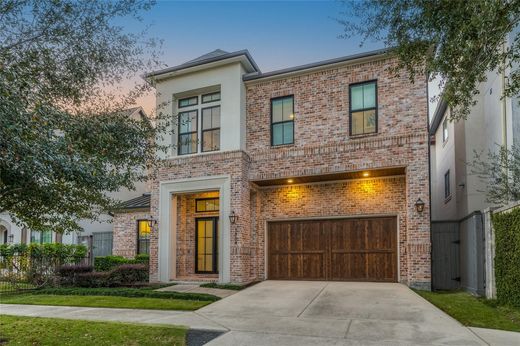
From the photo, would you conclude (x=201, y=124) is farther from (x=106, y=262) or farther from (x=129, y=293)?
(x=106, y=262)

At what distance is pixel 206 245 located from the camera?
14.6 metres

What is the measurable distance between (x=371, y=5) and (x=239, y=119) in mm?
7196

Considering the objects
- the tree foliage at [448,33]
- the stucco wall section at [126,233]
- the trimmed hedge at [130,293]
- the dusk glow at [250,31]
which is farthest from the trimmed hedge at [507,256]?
the stucco wall section at [126,233]

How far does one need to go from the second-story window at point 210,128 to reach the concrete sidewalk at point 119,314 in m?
6.57

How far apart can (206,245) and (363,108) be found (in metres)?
7.45

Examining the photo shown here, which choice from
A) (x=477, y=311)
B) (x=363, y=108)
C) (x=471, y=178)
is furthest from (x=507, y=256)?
(x=363, y=108)

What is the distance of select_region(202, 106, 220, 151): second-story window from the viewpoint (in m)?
14.0

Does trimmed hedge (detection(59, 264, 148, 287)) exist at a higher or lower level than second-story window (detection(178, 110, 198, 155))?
lower

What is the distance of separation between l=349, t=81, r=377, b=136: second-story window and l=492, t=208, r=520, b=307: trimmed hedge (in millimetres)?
4535

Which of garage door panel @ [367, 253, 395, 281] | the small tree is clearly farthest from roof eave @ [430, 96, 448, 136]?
garage door panel @ [367, 253, 395, 281]

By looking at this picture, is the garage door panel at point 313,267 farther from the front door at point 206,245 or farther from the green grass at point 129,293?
the green grass at point 129,293

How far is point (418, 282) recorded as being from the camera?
36.9 ft

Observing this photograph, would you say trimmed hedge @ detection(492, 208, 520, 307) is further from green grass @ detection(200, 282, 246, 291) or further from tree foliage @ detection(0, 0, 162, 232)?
tree foliage @ detection(0, 0, 162, 232)

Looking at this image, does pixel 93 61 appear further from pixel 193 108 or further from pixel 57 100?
pixel 193 108
